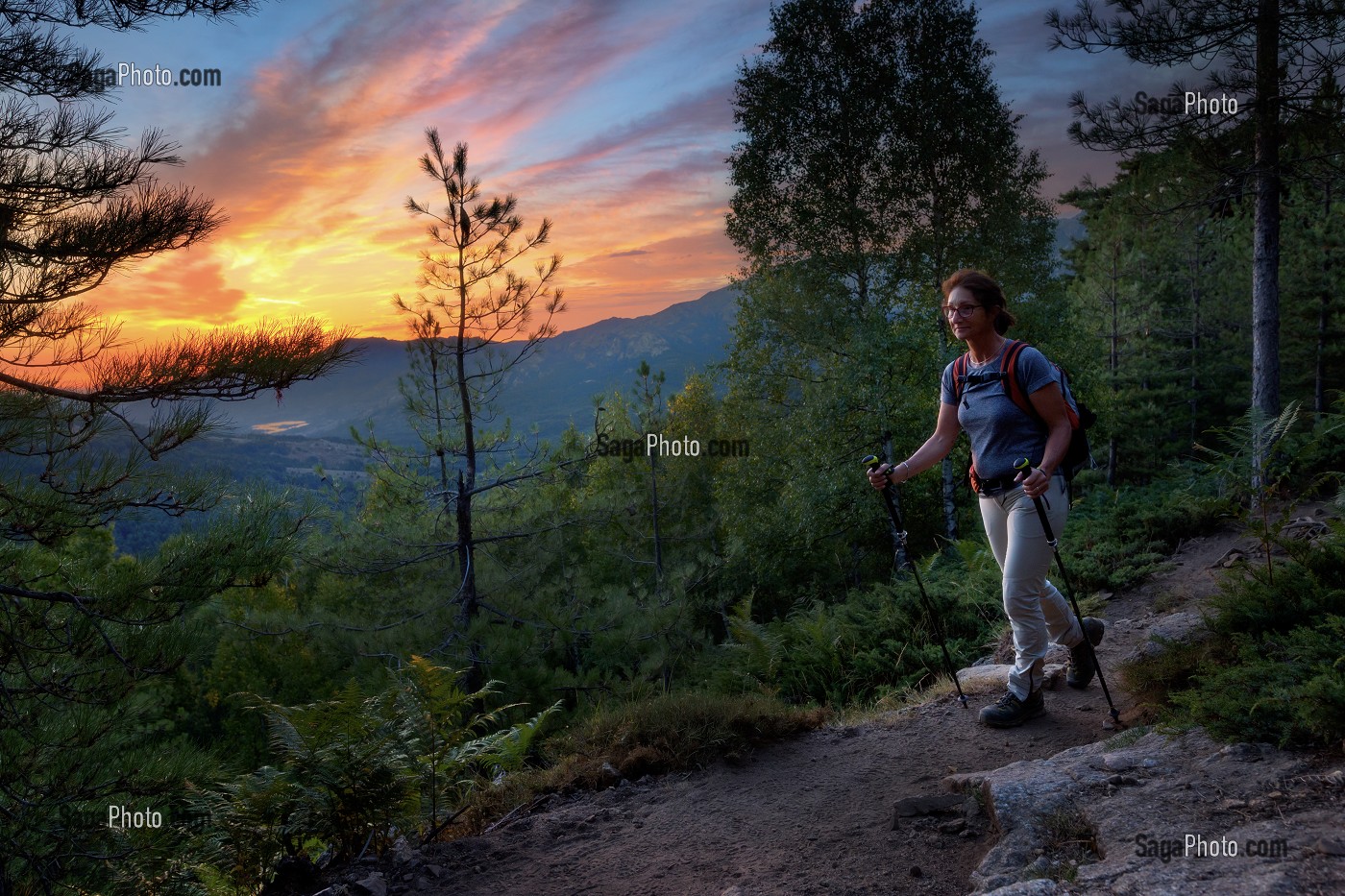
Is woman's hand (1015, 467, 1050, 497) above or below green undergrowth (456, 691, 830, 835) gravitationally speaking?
above

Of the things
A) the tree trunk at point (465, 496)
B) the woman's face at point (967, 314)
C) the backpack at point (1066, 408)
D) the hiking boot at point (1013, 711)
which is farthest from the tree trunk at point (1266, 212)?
the tree trunk at point (465, 496)

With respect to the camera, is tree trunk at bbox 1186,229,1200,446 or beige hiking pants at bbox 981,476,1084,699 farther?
tree trunk at bbox 1186,229,1200,446

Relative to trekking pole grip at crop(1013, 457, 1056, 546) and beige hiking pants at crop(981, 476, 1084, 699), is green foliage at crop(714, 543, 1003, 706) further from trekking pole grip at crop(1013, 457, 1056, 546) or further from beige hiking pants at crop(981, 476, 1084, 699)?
trekking pole grip at crop(1013, 457, 1056, 546)

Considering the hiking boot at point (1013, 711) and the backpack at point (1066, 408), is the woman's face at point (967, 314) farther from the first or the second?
the hiking boot at point (1013, 711)

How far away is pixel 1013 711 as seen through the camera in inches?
189

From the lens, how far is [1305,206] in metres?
21.6

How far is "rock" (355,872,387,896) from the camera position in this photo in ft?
11.6

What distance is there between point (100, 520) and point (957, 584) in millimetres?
7996

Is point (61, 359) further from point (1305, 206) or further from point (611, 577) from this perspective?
point (1305, 206)

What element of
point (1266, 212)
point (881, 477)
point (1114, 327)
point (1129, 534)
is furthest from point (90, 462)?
point (1114, 327)

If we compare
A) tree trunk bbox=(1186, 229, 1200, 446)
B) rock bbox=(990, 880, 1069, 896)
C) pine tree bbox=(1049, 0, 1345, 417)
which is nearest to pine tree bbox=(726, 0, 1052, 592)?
pine tree bbox=(1049, 0, 1345, 417)

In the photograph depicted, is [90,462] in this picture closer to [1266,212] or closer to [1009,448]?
[1009,448]

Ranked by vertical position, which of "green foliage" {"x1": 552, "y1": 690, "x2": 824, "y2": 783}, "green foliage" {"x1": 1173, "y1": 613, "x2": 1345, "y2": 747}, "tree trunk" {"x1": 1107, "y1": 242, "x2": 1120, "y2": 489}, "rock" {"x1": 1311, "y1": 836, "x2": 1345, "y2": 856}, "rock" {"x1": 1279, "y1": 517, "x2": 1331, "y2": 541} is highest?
"tree trunk" {"x1": 1107, "y1": 242, "x2": 1120, "y2": 489}

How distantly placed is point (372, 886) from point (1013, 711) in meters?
3.72
